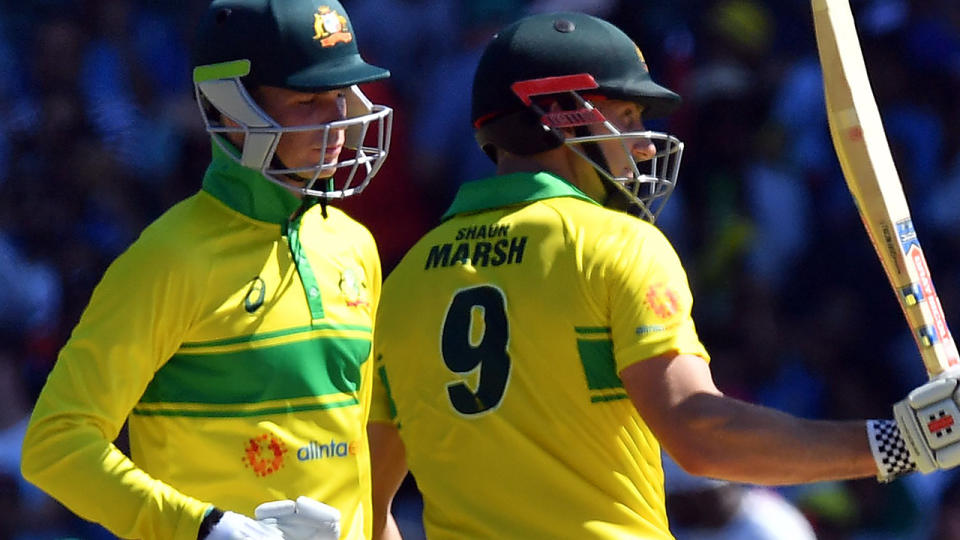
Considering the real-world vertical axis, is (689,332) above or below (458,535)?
above

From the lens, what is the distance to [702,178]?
6879mm

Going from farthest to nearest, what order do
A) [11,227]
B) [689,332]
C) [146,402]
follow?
[11,227] → [146,402] → [689,332]

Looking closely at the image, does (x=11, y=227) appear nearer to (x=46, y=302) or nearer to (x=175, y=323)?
(x=46, y=302)

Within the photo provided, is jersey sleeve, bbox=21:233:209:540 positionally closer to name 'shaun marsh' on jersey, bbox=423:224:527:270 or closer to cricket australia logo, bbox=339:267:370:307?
cricket australia logo, bbox=339:267:370:307

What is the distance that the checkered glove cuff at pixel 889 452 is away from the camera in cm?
318

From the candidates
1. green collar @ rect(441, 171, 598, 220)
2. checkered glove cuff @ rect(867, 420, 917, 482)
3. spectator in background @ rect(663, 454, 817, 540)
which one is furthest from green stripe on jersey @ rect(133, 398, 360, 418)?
spectator in background @ rect(663, 454, 817, 540)

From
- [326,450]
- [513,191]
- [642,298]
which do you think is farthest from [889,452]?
[326,450]

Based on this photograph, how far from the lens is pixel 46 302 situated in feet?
22.8

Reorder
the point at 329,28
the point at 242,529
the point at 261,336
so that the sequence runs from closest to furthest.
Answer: the point at 242,529 < the point at 261,336 < the point at 329,28

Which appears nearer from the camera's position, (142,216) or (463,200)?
(463,200)

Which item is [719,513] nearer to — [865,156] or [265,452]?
[865,156]

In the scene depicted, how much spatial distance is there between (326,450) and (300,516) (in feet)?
1.19

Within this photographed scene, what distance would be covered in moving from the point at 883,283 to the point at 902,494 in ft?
2.82

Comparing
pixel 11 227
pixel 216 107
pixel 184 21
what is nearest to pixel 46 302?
pixel 11 227
